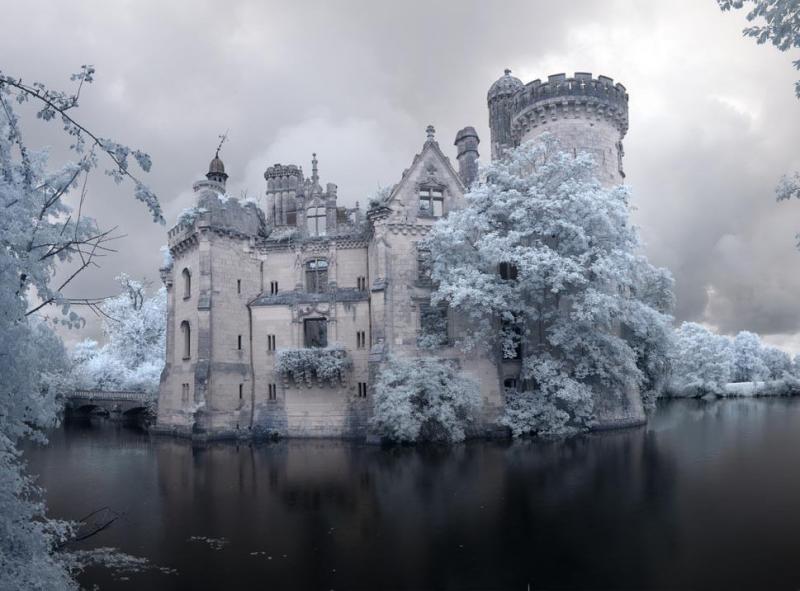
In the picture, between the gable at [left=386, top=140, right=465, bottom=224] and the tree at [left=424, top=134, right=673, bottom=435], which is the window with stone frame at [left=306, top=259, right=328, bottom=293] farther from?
the tree at [left=424, top=134, right=673, bottom=435]

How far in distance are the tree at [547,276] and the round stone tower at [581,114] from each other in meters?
3.44

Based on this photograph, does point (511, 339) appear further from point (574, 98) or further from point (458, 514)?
point (458, 514)

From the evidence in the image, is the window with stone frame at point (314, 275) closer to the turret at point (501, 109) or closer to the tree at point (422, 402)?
the tree at point (422, 402)

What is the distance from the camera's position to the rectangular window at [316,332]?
37281mm

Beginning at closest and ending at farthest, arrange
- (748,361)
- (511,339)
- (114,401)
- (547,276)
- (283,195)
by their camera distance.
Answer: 1. (547,276)
2. (511,339)
3. (283,195)
4. (114,401)
5. (748,361)

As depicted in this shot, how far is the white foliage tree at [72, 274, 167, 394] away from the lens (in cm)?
5506

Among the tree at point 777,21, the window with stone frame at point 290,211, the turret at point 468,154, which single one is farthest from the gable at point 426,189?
the tree at point 777,21

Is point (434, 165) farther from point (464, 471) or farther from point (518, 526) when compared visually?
point (518, 526)

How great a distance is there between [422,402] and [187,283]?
18.0 m

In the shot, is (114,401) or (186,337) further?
(114,401)

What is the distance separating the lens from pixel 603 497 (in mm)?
17172

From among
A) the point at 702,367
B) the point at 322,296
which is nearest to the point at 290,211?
the point at 322,296

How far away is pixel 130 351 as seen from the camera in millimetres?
58531

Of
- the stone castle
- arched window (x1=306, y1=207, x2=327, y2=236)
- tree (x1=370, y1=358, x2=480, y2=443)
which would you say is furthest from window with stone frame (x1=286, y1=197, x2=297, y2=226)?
tree (x1=370, y1=358, x2=480, y2=443)
